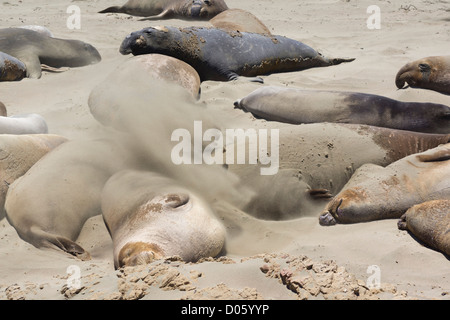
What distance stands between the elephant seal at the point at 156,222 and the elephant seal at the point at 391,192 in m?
0.76

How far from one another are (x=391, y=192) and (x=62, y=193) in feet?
6.76

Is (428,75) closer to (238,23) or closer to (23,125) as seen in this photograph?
(238,23)

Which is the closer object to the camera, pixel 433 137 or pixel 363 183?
pixel 363 183

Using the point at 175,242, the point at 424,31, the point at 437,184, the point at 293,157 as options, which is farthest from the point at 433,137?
the point at 424,31

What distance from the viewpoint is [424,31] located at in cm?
847

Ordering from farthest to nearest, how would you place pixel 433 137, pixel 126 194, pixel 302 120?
1. pixel 302 120
2. pixel 433 137
3. pixel 126 194

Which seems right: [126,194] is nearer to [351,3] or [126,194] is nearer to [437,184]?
[437,184]

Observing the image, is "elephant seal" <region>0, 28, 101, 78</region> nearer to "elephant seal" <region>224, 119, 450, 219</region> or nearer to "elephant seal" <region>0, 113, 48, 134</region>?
"elephant seal" <region>0, 113, 48, 134</region>

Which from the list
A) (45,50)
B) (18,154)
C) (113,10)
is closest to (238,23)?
(45,50)

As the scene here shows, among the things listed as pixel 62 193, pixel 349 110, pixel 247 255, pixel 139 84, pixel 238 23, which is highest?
pixel 238 23

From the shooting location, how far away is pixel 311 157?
416cm

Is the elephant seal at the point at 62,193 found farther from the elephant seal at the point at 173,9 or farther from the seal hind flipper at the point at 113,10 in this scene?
the seal hind flipper at the point at 113,10

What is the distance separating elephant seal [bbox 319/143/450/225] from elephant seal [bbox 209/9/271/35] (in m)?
4.20
